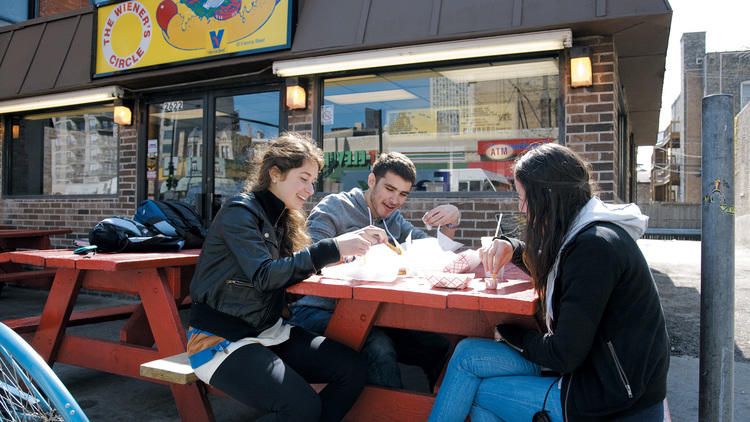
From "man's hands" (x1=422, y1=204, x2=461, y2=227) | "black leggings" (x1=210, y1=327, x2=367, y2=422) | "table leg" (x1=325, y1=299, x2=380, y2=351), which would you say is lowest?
"black leggings" (x1=210, y1=327, x2=367, y2=422)

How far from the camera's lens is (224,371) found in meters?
2.06

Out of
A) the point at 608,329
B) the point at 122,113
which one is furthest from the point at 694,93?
the point at 608,329

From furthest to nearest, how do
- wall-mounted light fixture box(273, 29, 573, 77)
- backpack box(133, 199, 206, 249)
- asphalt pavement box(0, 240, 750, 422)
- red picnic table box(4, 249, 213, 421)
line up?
1. wall-mounted light fixture box(273, 29, 573, 77)
2. backpack box(133, 199, 206, 249)
3. asphalt pavement box(0, 240, 750, 422)
4. red picnic table box(4, 249, 213, 421)

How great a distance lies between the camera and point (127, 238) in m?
3.37

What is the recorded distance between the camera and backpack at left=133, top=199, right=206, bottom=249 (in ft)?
12.5

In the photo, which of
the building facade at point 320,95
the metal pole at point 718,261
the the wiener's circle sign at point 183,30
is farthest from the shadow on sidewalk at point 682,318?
the the wiener's circle sign at point 183,30

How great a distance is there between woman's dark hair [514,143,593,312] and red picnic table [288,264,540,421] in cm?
18

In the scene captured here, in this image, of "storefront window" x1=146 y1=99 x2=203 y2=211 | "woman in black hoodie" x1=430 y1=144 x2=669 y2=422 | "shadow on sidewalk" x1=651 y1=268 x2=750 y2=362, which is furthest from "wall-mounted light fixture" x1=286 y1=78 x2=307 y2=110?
"shadow on sidewalk" x1=651 y1=268 x2=750 y2=362

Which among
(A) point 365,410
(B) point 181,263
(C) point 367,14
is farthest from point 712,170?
(C) point 367,14

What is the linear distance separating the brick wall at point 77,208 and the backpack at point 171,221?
84.1 inches

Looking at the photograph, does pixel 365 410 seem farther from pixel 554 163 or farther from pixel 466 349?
pixel 554 163

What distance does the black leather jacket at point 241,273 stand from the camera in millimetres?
2068

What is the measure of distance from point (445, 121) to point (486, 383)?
3.24 metres

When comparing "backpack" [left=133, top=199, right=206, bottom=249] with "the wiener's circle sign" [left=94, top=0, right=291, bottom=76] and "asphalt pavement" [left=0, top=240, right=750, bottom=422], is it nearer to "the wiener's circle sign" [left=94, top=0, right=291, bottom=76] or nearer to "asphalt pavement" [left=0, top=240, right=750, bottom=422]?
"asphalt pavement" [left=0, top=240, right=750, bottom=422]
